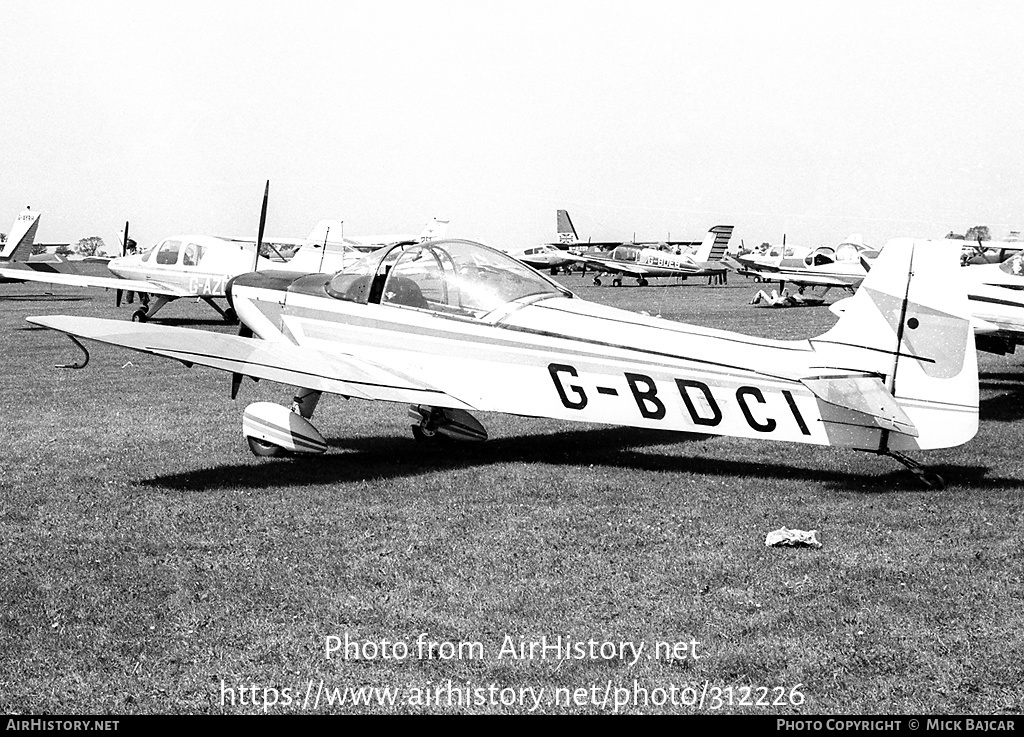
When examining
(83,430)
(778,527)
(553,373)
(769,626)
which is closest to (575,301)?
(553,373)

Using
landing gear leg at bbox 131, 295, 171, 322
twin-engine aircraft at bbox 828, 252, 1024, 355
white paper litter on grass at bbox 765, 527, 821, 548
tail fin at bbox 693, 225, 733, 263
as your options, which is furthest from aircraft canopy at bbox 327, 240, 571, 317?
tail fin at bbox 693, 225, 733, 263

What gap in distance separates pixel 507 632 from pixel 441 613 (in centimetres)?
40

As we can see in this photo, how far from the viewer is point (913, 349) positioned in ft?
21.9

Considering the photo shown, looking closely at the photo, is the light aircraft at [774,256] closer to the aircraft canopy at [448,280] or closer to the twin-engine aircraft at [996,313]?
the twin-engine aircraft at [996,313]

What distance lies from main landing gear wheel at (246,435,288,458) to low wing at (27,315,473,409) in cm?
82

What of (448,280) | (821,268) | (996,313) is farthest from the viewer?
(821,268)

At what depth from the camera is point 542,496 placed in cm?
713

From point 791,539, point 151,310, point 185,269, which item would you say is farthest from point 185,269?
point 791,539

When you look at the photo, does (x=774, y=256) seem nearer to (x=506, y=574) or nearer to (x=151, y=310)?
(x=151, y=310)

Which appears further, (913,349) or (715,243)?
(715,243)

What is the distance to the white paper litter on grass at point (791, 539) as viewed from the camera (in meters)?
5.71

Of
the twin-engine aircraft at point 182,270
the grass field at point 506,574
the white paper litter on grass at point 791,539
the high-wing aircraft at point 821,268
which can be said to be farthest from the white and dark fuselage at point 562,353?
the high-wing aircraft at point 821,268

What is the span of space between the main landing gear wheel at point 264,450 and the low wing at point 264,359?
2.69 feet

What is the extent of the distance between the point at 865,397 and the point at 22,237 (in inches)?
1405
